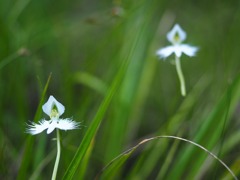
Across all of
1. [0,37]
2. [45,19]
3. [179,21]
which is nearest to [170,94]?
[179,21]

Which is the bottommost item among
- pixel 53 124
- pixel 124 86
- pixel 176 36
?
pixel 53 124

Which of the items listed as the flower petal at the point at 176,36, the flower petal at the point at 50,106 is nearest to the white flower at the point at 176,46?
the flower petal at the point at 176,36

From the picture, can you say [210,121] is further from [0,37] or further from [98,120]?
[0,37]

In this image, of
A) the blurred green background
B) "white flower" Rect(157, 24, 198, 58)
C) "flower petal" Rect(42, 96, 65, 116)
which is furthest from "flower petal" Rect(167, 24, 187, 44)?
"flower petal" Rect(42, 96, 65, 116)

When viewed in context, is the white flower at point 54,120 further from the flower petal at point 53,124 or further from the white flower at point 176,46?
the white flower at point 176,46

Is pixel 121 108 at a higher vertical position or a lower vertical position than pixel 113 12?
lower

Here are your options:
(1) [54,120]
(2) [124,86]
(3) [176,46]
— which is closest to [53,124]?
(1) [54,120]

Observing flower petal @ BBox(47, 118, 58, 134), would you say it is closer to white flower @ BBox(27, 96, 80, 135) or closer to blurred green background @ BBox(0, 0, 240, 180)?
white flower @ BBox(27, 96, 80, 135)

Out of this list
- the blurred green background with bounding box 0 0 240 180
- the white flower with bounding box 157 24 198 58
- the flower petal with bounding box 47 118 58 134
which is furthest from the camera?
the blurred green background with bounding box 0 0 240 180

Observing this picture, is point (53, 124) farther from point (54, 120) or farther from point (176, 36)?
point (176, 36)
